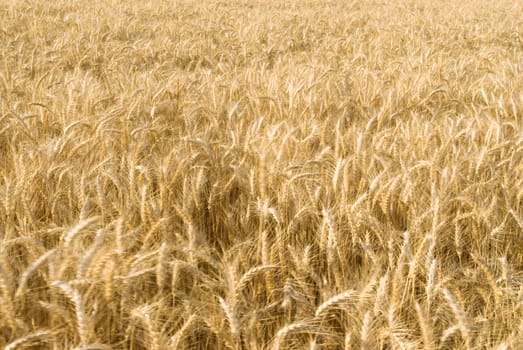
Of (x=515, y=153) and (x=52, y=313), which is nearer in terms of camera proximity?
(x=52, y=313)

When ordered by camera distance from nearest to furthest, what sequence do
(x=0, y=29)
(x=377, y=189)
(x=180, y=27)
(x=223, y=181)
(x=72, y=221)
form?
1. (x=72, y=221)
2. (x=377, y=189)
3. (x=223, y=181)
4. (x=0, y=29)
5. (x=180, y=27)

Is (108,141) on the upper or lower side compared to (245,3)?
lower

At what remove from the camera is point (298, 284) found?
1.14m

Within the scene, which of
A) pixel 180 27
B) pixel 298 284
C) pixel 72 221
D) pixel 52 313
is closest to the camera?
pixel 52 313

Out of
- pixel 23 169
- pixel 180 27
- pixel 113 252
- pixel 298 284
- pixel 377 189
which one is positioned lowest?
pixel 298 284

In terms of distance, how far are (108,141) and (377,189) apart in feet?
3.36

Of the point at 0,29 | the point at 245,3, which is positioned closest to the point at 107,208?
the point at 0,29

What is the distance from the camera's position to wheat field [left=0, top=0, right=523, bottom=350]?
0.94 metres

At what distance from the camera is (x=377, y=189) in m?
1.45

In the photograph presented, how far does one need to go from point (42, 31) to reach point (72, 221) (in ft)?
14.6

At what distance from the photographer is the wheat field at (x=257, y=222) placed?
939mm

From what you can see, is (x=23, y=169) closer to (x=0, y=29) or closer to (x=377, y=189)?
(x=377, y=189)

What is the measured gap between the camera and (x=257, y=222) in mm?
1439

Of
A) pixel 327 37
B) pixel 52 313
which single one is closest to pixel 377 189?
pixel 52 313
